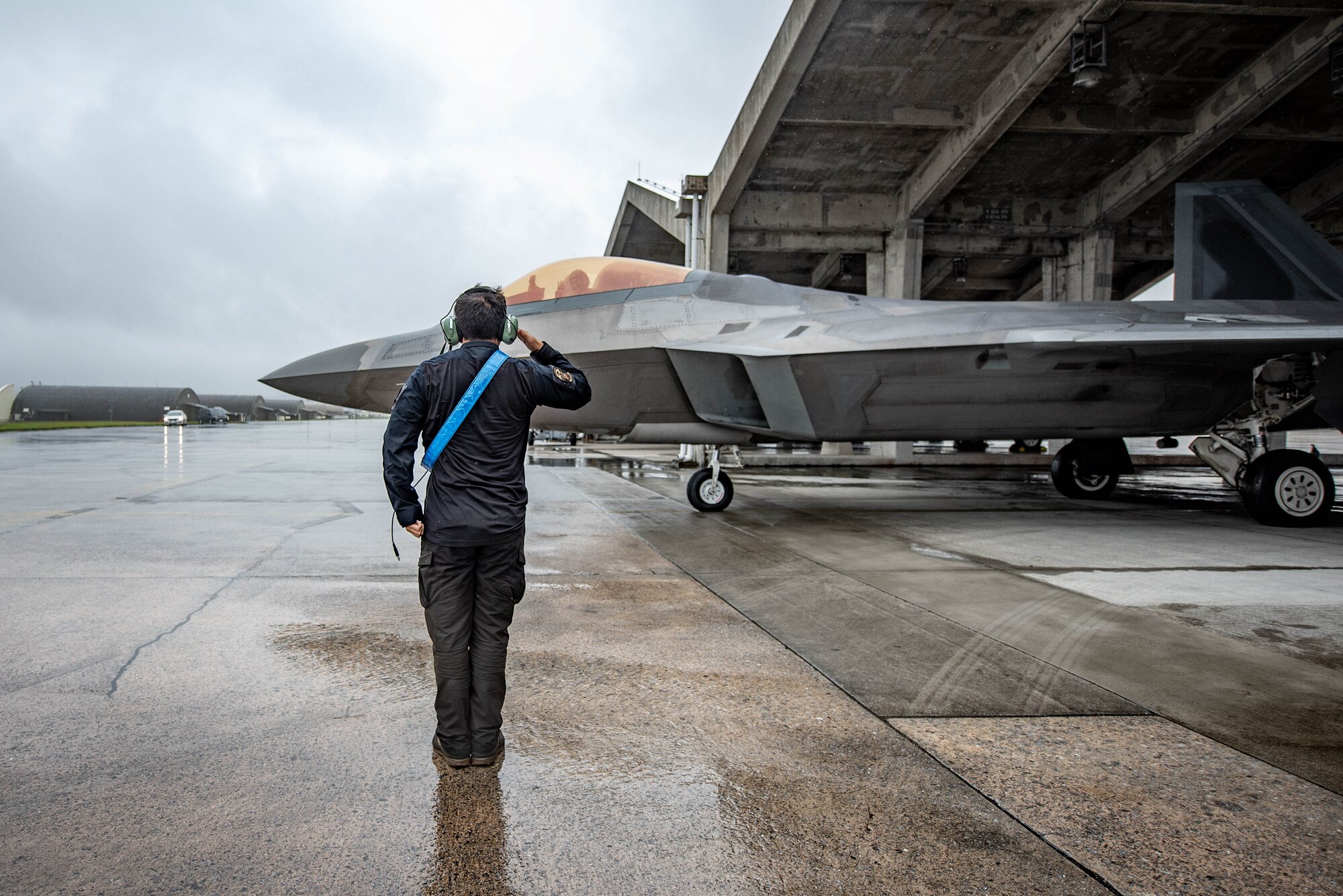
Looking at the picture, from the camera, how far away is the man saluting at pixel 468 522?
8.21 ft

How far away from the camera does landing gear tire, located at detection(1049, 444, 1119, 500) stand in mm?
11727

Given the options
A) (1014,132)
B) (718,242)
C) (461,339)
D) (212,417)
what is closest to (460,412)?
(461,339)

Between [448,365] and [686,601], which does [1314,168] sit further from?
[448,365]

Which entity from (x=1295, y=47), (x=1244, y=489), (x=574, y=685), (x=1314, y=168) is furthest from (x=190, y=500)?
(x=1314, y=168)

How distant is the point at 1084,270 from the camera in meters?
19.9

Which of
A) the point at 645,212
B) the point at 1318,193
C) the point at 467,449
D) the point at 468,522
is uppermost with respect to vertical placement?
the point at 645,212

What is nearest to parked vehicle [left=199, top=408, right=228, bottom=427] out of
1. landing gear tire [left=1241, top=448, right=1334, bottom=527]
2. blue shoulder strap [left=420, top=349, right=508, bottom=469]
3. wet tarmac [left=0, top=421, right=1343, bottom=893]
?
wet tarmac [left=0, top=421, right=1343, bottom=893]

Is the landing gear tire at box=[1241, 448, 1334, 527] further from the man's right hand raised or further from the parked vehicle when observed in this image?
the parked vehicle

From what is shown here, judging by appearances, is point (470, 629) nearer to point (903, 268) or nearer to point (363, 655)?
point (363, 655)

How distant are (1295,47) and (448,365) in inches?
674

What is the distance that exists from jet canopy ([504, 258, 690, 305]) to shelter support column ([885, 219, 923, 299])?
12.5 m

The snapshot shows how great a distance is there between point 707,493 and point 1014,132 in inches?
480

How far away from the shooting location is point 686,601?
4668 millimetres

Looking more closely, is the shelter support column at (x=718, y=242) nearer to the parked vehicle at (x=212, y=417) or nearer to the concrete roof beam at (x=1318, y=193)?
the concrete roof beam at (x=1318, y=193)
